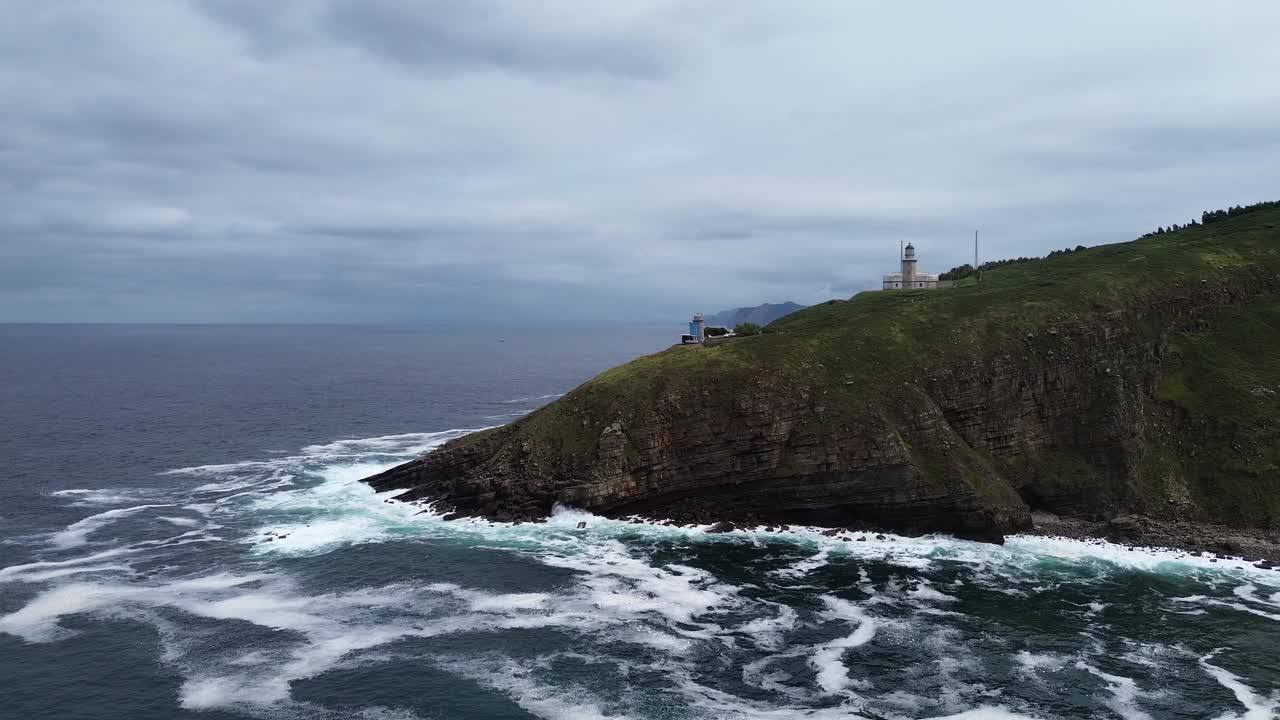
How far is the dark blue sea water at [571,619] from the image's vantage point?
4497 cm

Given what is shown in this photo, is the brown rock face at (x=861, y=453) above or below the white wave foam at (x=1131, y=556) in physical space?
above

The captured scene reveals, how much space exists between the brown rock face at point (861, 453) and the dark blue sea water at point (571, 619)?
434 centimetres

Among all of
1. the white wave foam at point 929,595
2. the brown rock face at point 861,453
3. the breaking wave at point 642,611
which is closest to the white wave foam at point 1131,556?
the breaking wave at point 642,611

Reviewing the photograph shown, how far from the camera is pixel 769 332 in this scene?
10181 cm

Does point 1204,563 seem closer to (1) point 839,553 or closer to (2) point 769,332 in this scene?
(1) point 839,553

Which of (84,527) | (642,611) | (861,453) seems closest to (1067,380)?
(861,453)

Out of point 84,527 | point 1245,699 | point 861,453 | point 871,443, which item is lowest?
point 1245,699

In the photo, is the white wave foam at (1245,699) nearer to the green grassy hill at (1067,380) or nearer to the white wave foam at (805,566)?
the white wave foam at (805,566)

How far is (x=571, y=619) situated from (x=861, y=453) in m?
38.8

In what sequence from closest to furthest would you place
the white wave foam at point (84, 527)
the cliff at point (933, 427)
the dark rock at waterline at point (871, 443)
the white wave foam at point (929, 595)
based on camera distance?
the white wave foam at point (929, 595) → the white wave foam at point (84, 527) → the dark rock at waterline at point (871, 443) → the cliff at point (933, 427)

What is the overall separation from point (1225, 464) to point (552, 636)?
79015 mm

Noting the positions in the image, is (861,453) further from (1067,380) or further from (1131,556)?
(1067,380)

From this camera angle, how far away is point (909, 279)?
135000 millimetres

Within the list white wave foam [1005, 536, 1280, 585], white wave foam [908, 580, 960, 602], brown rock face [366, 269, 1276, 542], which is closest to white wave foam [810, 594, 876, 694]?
white wave foam [908, 580, 960, 602]
